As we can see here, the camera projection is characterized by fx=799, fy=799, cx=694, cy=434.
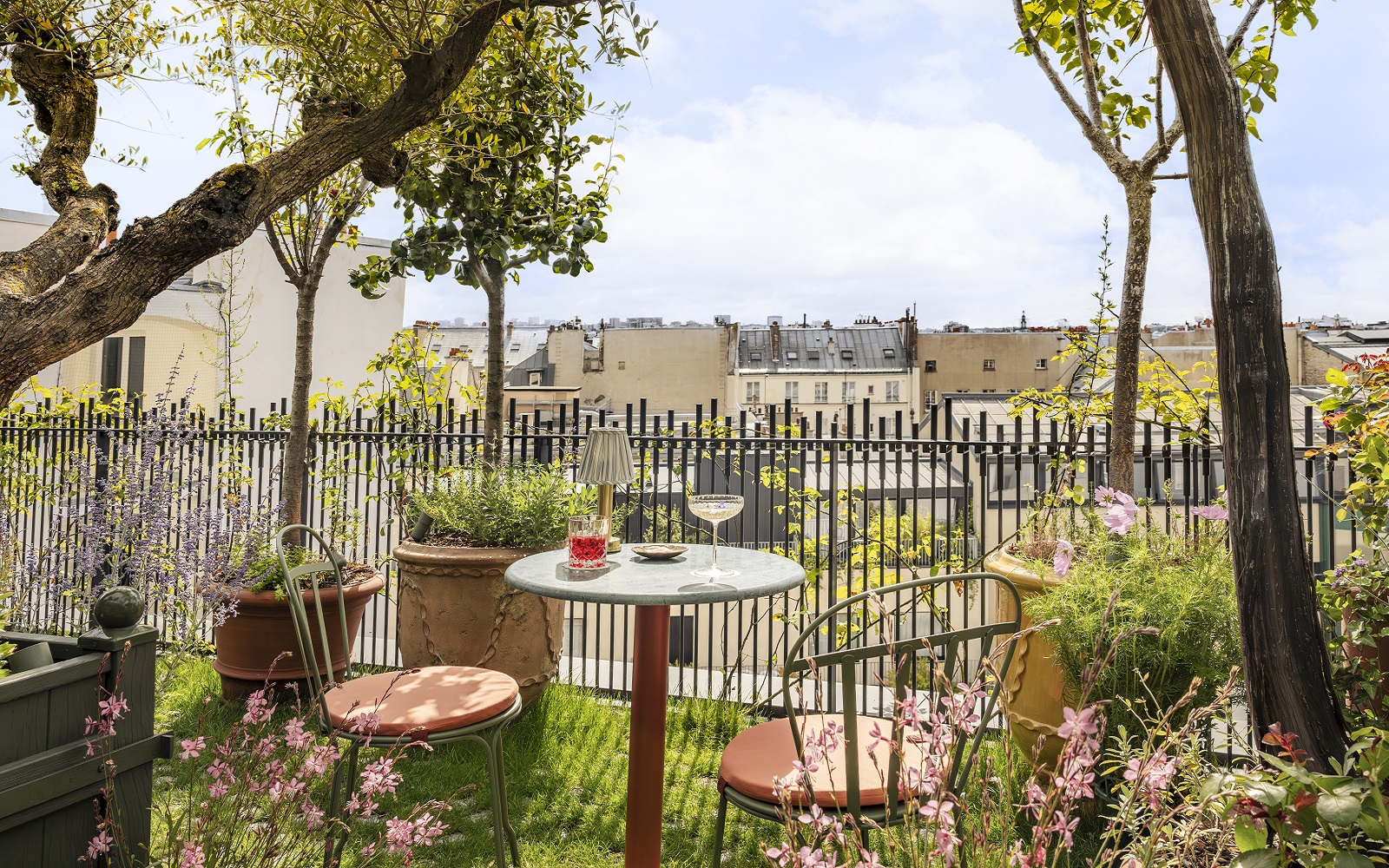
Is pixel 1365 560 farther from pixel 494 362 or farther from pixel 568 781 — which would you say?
pixel 494 362

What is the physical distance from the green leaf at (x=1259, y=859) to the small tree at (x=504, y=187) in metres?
3.64

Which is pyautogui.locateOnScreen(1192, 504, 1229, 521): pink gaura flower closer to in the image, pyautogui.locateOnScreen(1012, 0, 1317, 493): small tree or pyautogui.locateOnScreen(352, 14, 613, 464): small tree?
pyautogui.locateOnScreen(1012, 0, 1317, 493): small tree

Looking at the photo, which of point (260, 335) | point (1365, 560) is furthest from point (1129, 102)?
point (260, 335)

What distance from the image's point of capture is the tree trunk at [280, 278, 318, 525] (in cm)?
450

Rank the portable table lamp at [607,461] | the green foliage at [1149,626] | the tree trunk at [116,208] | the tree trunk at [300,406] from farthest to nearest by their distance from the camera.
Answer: the tree trunk at [300,406] → the portable table lamp at [607,461] → the green foliage at [1149,626] → the tree trunk at [116,208]

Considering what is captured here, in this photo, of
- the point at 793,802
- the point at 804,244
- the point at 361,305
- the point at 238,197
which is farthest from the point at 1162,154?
the point at 804,244

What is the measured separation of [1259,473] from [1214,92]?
0.74 m

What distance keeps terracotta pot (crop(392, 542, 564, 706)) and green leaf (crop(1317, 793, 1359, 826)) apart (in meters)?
2.85

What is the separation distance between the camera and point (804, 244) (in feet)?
222

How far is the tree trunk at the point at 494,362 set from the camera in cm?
436

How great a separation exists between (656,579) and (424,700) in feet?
2.62

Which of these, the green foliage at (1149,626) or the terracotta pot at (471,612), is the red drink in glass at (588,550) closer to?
the terracotta pot at (471,612)

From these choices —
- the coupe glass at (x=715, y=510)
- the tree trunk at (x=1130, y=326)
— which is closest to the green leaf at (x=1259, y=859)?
the coupe glass at (x=715, y=510)

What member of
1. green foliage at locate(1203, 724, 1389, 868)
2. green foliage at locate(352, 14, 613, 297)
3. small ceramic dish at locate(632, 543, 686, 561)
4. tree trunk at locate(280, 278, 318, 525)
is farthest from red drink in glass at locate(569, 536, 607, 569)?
tree trunk at locate(280, 278, 318, 525)
